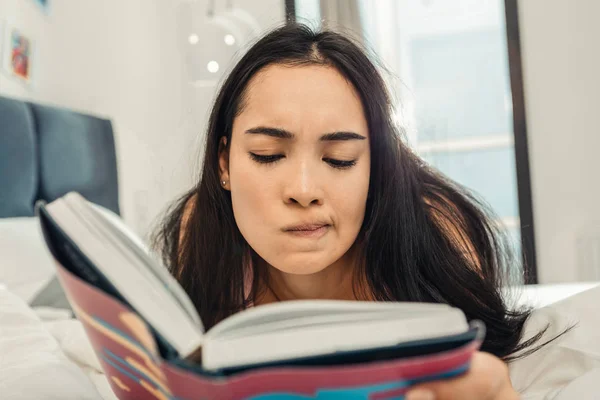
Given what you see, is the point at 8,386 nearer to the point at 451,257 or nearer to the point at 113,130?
the point at 451,257

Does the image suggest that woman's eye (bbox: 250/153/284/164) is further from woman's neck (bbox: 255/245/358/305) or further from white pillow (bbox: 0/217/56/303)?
white pillow (bbox: 0/217/56/303)

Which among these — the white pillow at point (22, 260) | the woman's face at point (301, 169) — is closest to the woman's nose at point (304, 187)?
the woman's face at point (301, 169)

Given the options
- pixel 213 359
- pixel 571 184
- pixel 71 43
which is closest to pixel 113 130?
pixel 71 43

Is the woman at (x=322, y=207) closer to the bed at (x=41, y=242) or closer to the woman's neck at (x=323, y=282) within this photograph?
the woman's neck at (x=323, y=282)

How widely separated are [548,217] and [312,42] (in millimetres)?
2189

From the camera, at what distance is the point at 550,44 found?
284 cm

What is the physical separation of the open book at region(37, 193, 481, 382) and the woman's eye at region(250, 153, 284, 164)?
42 cm

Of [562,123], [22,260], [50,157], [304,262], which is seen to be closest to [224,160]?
[304,262]

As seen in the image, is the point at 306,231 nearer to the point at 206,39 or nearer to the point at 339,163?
the point at 339,163

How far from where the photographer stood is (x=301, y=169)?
0.87 metres

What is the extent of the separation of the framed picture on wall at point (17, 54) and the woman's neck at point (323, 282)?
1598mm

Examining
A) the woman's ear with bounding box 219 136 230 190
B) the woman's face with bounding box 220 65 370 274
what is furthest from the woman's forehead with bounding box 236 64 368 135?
the woman's ear with bounding box 219 136 230 190

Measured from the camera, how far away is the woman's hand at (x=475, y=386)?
1.49 ft

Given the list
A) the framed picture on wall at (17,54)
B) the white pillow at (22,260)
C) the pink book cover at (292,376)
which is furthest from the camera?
the framed picture on wall at (17,54)
